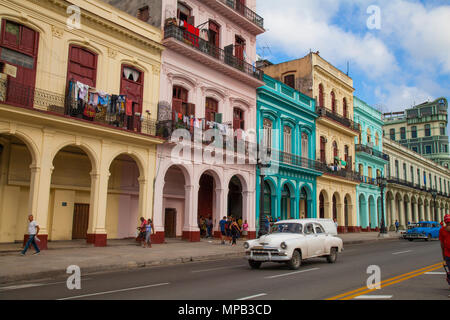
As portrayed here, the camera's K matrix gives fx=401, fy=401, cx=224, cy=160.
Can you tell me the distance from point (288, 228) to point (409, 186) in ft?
144

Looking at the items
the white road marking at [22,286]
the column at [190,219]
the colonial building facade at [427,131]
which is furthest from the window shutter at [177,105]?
the colonial building facade at [427,131]

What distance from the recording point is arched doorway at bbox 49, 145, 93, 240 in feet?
62.6

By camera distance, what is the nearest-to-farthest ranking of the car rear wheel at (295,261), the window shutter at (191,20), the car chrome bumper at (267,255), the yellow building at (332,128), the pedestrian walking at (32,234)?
the car chrome bumper at (267,255) → the car rear wheel at (295,261) → the pedestrian walking at (32,234) → the window shutter at (191,20) → the yellow building at (332,128)

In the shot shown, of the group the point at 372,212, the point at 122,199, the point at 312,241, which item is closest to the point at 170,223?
the point at 122,199

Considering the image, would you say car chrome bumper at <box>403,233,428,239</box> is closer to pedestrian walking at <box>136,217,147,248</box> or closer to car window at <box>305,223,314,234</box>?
car window at <box>305,223,314,234</box>

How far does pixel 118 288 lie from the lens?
8836 millimetres

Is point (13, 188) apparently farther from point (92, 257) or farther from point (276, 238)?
point (276, 238)

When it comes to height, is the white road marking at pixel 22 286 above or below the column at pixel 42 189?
below

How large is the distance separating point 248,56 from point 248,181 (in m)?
8.53

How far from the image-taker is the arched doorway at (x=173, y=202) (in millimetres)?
23906

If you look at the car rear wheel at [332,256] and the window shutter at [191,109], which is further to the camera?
the window shutter at [191,109]

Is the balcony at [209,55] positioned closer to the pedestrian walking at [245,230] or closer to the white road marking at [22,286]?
the pedestrian walking at [245,230]

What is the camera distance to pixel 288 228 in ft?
43.6

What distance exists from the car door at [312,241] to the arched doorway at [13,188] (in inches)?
462
